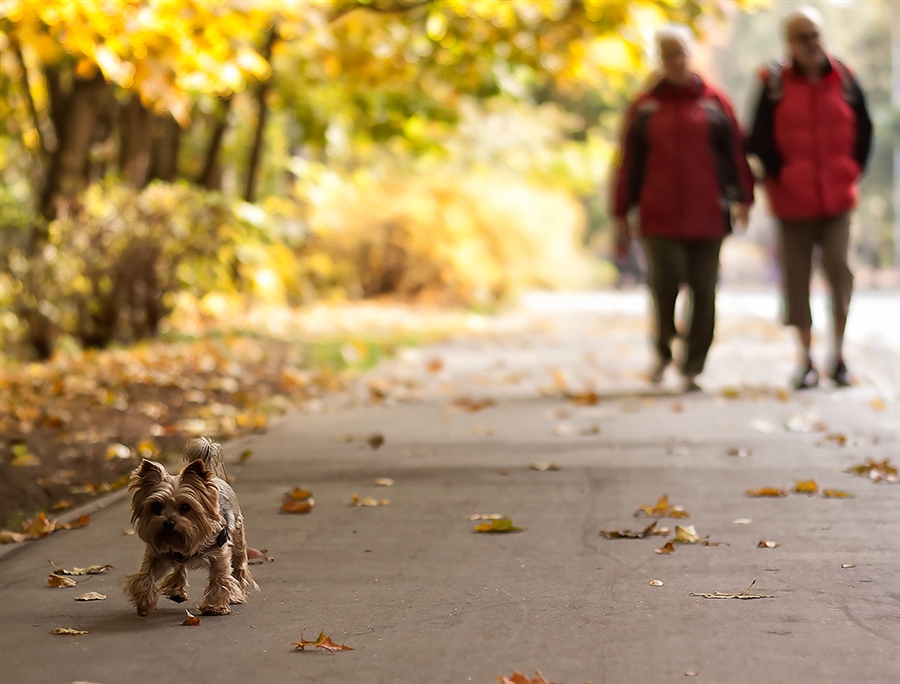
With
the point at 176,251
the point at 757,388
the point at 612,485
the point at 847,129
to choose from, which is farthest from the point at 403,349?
the point at 612,485

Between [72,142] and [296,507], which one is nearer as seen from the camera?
[296,507]

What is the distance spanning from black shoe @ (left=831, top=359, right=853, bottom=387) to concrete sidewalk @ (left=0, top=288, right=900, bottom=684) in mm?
540

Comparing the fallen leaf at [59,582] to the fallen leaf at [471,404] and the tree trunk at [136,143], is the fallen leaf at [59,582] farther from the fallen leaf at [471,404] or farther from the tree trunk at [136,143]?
the tree trunk at [136,143]

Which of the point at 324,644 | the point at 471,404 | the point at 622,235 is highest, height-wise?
the point at 622,235

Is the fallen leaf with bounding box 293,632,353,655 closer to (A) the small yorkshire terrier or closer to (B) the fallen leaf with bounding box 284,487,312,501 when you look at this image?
(A) the small yorkshire terrier

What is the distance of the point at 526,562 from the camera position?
5438 mm

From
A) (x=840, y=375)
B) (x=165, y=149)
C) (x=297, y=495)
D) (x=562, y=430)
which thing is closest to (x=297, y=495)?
(x=297, y=495)

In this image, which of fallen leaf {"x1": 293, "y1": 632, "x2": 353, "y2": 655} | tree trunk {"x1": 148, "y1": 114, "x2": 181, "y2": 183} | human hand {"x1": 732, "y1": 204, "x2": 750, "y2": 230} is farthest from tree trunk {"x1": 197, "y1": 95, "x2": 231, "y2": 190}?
fallen leaf {"x1": 293, "y1": 632, "x2": 353, "y2": 655}

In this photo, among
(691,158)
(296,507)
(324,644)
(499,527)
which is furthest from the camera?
(691,158)

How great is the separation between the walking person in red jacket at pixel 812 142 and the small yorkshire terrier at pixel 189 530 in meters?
6.41

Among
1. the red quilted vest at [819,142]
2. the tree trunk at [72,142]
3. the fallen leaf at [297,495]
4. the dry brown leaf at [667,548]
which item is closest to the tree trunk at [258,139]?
the tree trunk at [72,142]

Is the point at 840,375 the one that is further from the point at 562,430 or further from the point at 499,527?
the point at 499,527

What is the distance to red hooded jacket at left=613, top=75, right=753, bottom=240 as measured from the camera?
10258 mm

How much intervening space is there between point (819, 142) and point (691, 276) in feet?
4.23
